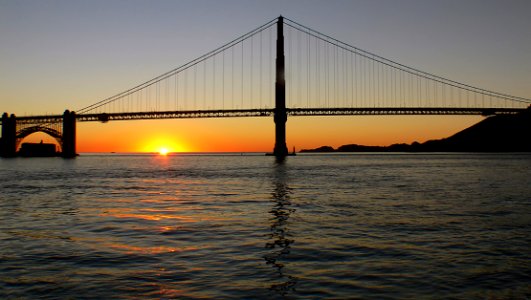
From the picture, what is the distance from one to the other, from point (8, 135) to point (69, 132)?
17511 mm

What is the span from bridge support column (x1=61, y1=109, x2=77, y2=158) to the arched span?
2278 millimetres

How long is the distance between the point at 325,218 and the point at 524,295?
25.9 feet

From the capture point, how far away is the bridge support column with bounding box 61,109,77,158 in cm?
11462

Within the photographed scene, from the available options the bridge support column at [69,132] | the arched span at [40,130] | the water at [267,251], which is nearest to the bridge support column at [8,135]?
the arched span at [40,130]

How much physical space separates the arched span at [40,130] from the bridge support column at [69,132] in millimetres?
2278

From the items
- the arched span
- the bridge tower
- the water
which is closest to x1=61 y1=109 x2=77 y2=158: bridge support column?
the arched span

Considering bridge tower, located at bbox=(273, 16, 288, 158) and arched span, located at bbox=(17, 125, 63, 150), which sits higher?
bridge tower, located at bbox=(273, 16, 288, 158)

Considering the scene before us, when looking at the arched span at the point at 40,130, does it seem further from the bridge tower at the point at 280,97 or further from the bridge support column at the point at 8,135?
the bridge tower at the point at 280,97

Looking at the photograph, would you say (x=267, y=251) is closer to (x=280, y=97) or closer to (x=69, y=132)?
(x=280, y=97)

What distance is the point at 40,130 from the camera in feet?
400

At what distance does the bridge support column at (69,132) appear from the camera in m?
115

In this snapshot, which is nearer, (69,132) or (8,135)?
(69,132)

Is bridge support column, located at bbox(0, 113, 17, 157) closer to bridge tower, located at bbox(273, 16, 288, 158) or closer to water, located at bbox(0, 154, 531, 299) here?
bridge tower, located at bbox(273, 16, 288, 158)

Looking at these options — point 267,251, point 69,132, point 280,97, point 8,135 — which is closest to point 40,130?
point 8,135
